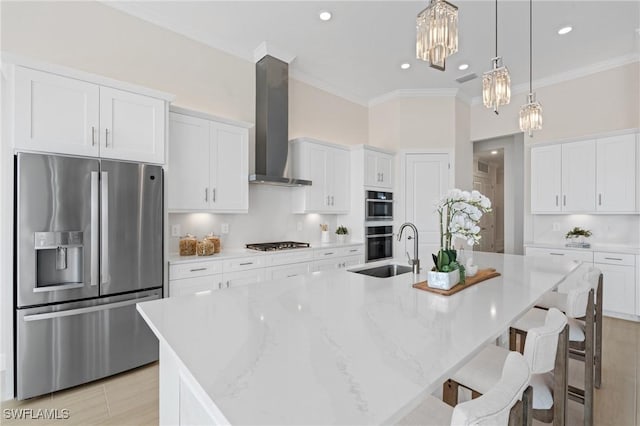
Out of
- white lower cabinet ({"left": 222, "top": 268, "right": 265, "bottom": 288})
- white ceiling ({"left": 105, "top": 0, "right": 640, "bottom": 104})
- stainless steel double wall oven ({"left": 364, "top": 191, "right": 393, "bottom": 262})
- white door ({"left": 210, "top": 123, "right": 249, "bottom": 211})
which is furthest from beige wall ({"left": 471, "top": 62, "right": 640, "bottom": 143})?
white lower cabinet ({"left": 222, "top": 268, "right": 265, "bottom": 288})

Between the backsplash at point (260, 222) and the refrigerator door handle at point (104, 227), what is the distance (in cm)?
86

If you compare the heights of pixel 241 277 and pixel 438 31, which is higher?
pixel 438 31

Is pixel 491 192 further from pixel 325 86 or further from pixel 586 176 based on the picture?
pixel 325 86

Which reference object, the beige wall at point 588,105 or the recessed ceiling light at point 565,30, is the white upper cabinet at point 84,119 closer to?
the recessed ceiling light at point 565,30

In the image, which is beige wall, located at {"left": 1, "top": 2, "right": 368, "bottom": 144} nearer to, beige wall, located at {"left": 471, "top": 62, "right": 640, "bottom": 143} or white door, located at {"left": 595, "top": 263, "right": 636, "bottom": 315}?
beige wall, located at {"left": 471, "top": 62, "right": 640, "bottom": 143}

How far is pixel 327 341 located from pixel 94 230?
7.20 ft

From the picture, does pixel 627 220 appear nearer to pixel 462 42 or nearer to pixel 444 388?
pixel 462 42

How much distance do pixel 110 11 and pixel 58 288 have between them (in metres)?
2.62

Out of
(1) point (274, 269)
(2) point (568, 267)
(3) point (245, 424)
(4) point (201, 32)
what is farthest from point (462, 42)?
(3) point (245, 424)

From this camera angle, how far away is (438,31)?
5.07 ft

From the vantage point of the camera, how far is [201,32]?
3.51 meters

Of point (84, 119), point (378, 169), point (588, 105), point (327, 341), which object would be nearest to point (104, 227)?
point (84, 119)

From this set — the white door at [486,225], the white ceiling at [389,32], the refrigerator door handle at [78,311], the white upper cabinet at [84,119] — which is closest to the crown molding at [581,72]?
the white ceiling at [389,32]

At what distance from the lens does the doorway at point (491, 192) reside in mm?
7617
